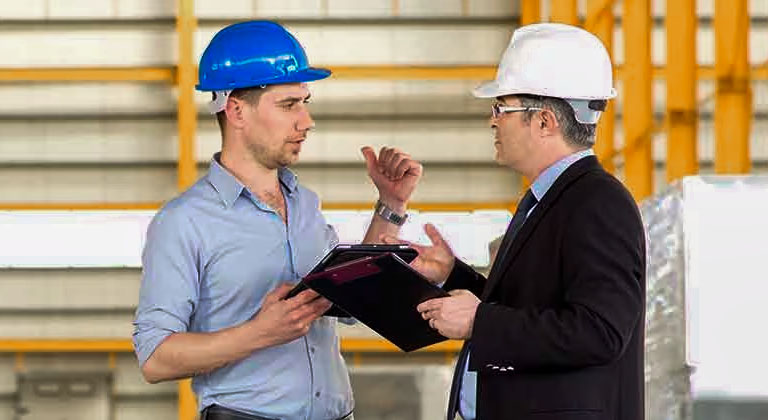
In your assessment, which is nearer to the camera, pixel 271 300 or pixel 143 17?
pixel 271 300

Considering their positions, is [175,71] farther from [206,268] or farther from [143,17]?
[206,268]

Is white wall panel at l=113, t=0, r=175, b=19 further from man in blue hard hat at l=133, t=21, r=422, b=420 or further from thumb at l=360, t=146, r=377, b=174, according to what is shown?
man in blue hard hat at l=133, t=21, r=422, b=420

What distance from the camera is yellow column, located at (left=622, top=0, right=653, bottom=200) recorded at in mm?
11727

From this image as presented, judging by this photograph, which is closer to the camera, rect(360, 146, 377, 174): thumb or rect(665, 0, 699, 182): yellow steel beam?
rect(360, 146, 377, 174): thumb

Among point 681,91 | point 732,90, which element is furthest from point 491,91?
point 681,91

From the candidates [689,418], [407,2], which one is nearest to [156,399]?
[407,2]

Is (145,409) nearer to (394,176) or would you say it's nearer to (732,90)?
(732,90)

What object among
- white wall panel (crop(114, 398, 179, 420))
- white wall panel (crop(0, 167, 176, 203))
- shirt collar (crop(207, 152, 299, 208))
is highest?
shirt collar (crop(207, 152, 299, 208))

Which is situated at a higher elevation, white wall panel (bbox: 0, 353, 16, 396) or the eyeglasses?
the eyeglasses

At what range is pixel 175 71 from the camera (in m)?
14.2

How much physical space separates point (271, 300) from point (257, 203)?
35 cm

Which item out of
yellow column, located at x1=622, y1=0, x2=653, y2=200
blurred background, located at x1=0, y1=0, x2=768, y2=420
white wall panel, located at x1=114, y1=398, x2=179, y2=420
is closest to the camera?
yellow column, located at x1=622, y1=0, x2=653, y2=200

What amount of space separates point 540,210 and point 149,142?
37.6 ft

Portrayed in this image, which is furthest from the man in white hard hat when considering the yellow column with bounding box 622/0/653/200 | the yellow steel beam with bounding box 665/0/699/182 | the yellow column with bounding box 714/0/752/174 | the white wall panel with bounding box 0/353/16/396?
the white wall panel with bounding box 0/353/16/396
